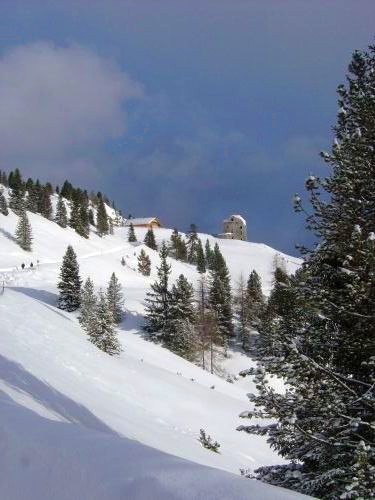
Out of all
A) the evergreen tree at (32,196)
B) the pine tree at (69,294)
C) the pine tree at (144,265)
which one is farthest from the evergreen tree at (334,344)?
the evergreen tree at (32,196)

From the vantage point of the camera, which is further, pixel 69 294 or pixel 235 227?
pixel 235 227

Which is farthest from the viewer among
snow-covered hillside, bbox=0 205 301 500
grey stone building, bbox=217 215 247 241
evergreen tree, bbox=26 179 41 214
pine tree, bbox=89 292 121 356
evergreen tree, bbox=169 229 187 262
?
grey stone building, bbox=217 215 247 241

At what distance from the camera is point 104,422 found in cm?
1177

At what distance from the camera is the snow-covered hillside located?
11.1 ft

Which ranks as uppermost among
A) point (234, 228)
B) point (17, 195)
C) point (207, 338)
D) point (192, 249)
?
point (234, 228)

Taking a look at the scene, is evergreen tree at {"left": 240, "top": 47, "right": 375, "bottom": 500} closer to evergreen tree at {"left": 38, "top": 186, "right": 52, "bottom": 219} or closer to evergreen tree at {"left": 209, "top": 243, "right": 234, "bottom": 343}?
evergreen tree at {"left": 209, "top": 243, "right": 234, "bottom": 343}

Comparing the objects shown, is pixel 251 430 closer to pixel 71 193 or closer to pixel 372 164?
pixel 372 164

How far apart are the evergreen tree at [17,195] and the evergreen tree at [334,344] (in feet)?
279

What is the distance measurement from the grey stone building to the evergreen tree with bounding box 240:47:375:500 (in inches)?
7041

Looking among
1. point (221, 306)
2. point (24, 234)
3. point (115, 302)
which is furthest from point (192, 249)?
point (115, 302)

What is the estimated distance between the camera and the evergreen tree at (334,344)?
21.0 feet

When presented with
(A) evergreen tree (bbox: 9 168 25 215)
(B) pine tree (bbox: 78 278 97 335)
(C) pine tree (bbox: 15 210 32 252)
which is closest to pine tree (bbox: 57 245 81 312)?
(B) pine tree (bbox: 78 278 97 335)

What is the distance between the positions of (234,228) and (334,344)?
182 m

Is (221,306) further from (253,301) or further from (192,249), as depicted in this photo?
(192,249)
